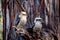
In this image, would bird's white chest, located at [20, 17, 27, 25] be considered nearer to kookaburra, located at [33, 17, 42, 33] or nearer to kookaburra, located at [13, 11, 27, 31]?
kookaburra, located at [13, 11, 27, 31]

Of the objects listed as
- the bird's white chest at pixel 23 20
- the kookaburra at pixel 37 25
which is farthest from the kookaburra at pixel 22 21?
the kookaburra at pixel 37 25

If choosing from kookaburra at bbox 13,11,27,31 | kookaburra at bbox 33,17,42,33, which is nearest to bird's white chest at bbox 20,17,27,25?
kookaburra at bbox 13,11,27,31

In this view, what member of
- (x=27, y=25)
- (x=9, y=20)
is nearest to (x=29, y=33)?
(x=27, y=25)

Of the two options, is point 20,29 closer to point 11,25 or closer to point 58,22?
point 11,25

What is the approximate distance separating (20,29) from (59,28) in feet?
2.07

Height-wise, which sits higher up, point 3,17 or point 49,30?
point 3,17

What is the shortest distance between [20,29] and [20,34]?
0.08 m

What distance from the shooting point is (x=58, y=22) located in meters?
3.67

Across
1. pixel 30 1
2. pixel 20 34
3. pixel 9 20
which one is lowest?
pixel 20 34

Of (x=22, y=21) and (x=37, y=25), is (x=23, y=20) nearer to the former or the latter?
(x=22, y=21)

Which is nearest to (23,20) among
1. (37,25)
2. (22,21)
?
(22,21)

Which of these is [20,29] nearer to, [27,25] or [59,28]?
[27,25]

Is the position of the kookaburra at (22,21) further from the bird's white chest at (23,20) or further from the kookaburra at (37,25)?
the kookaburra at (37,25)

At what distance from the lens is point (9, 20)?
365cm
